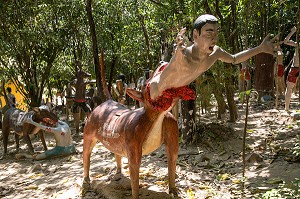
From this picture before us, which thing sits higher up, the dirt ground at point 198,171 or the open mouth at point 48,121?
the open mouth at point 48,121

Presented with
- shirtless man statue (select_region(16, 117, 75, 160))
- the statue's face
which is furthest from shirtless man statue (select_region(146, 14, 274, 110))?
shirtless man statue (select_region(16, 117, 75, 160))

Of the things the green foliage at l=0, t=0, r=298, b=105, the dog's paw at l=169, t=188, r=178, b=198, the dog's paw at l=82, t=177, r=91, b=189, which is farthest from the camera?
the green foliage at l=0, t=0, r=298, b=105

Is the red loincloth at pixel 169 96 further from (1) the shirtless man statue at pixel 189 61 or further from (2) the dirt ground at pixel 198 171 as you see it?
(2) the dirt ground at pixel 198 171

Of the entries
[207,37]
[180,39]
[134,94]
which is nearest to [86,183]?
[134,94]

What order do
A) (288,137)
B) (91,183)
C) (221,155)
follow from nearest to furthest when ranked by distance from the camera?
(91,183) < (221,155) < (288,137)

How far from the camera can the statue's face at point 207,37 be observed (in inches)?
128

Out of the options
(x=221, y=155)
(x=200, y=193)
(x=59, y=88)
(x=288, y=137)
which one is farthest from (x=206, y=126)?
(x=59, y=88)

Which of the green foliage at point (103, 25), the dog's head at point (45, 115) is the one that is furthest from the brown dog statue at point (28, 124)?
the green foliage at point (103, 25)

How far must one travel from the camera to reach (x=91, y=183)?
5.34 metres

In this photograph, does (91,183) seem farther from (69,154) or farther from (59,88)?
(59,88)

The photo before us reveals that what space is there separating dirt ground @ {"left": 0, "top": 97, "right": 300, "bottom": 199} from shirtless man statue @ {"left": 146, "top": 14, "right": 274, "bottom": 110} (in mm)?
1213

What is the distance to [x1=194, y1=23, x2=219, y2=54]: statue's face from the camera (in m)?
3.24

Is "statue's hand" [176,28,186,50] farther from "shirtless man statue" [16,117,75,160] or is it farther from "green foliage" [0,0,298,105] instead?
"shirtless man statue" [16,117,75,160]

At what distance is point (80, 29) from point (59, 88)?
8.53 metres
